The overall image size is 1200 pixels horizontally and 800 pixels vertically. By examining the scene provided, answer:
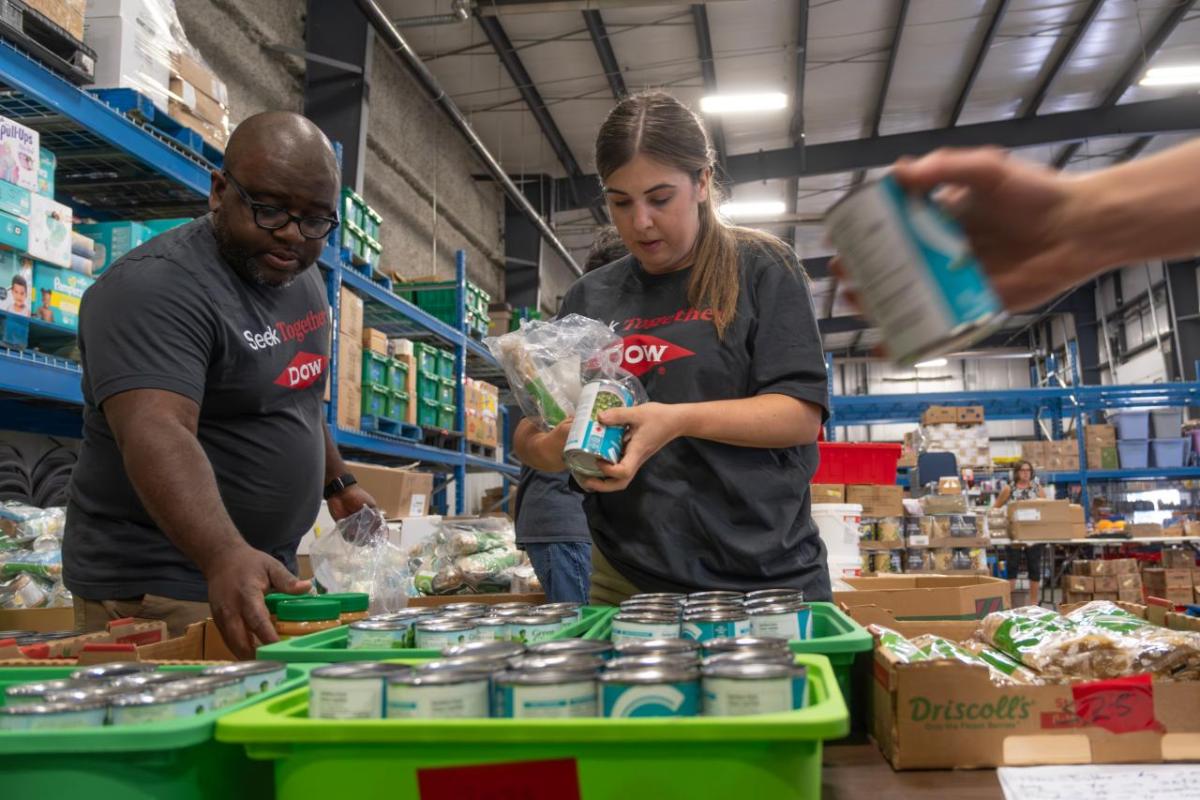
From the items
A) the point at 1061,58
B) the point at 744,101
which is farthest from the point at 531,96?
the point at 1061,58

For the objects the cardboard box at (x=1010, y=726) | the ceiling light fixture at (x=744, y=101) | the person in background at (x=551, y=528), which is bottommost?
the cardboard box at (x=1010, y=726)

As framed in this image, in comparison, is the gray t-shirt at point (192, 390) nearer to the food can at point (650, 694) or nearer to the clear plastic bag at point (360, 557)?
the clear plastic bag at point (360, 557)

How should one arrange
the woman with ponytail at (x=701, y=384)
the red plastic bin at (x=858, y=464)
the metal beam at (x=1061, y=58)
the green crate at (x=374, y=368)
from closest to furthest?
the woman with ponytail at (x=701, y=384) < the red plastic bin at (x=858, y=464) < the green crate at (x=374, y=368) < the metal beam at (x=1061, y=58)

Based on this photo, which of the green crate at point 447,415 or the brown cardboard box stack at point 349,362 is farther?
the green crate at point 447,415

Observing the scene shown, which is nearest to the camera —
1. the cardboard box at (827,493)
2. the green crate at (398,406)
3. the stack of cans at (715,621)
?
the stack of cans at (715,621)

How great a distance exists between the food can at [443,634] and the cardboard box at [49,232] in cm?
247

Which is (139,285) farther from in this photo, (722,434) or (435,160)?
(435,160)

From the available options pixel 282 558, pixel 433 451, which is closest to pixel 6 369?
pixel 282 558

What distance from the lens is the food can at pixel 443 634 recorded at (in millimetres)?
1156

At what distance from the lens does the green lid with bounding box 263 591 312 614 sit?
1448mm

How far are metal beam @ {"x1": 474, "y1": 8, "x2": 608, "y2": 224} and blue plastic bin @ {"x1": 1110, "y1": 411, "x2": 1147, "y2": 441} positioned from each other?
25.3 ft

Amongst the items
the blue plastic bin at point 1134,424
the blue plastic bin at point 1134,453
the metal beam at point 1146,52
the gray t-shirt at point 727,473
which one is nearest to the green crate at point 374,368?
the gray t-shirt at point 727,473

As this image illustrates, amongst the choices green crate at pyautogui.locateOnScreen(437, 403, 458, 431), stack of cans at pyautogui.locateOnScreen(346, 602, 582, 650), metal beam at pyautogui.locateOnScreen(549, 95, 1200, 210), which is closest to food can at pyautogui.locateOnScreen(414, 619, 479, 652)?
stack of cans at pyautogui.locateOnScreen(346, 602, 582, 650)

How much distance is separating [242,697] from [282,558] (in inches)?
56.0
